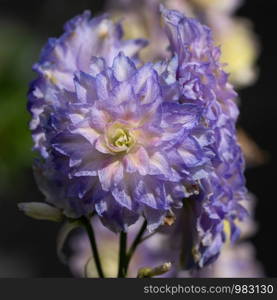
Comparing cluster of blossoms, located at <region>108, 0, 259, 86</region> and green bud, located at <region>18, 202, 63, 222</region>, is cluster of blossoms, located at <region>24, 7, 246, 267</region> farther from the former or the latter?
cluster of blossoms, located at <region>108, 0, 259, 86</region>

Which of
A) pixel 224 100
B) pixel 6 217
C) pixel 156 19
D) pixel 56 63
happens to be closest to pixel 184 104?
pixel 224 100

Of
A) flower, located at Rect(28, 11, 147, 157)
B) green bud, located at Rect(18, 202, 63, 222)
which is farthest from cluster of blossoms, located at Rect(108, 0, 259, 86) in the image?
green bud, located at Rect(18, 202, 63, 222)

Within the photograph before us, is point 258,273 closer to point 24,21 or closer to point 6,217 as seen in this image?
point 6,217

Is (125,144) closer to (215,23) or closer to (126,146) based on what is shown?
(126,146)

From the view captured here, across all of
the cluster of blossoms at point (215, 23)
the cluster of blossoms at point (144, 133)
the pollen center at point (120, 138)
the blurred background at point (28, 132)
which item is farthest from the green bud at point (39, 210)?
the blurred background at point (28, 132)

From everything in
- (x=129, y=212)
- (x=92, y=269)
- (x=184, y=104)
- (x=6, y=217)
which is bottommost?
(x=6, y=217)

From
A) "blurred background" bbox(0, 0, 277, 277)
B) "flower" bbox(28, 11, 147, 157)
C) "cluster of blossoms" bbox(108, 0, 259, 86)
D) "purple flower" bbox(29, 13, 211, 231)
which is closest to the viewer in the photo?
"purple flower" bbox(29, 13, 211, 231)
